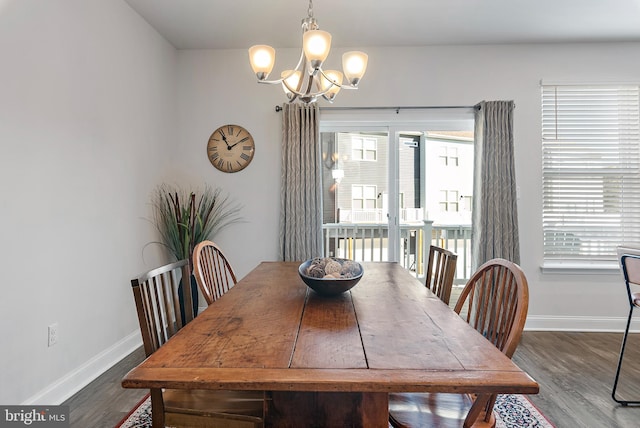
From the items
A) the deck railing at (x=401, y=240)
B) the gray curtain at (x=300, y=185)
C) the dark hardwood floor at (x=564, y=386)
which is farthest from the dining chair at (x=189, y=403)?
the deck railing at (x=401, y=240)

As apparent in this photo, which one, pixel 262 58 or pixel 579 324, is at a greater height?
pixel 262 58

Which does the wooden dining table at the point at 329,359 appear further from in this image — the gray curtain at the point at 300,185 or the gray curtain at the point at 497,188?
the gray curtain at the point at 497,188

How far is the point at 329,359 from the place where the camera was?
0.93 metres

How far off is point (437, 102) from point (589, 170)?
159cm

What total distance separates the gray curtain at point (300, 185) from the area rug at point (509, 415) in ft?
5.43

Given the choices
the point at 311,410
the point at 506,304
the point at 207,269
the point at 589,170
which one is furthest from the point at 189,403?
the point at 589,170

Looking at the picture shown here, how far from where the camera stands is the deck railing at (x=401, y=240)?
139 inches

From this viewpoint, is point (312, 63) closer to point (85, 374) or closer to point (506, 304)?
point (506, 304)

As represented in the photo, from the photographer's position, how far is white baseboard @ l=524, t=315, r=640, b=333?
325cm

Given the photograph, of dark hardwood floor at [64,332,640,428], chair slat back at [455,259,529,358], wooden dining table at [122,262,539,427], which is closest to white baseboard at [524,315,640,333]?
dark hardwood floor at [64,332,640,428]

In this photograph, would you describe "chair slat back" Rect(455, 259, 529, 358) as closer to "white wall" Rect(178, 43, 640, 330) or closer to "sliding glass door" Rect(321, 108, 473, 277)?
"sliding glass door" Rect(321, 108, 473, 277)

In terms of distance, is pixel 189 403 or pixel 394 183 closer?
pixel 189 403

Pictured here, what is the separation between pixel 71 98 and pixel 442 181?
312 centimetres

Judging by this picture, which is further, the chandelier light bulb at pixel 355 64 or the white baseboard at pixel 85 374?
the white baseboard at pixel 85 374
